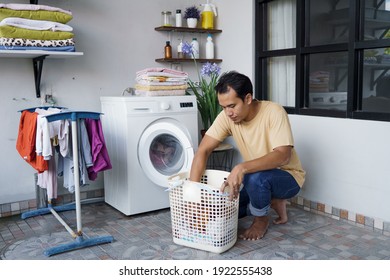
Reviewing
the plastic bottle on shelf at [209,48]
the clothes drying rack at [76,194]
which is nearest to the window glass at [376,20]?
the plastic bottle on shelf at [209,48]

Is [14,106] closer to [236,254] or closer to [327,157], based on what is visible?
[236,254]

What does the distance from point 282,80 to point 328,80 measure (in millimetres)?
482

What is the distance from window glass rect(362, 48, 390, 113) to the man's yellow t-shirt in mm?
615

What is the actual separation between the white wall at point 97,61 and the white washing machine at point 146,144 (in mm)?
312

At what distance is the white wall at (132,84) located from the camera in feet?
8.78

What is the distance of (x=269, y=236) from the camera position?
8.45 feet

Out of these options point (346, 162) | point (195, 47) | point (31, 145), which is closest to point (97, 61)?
point (195, 47)

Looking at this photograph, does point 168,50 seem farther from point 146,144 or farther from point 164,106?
point 146,144

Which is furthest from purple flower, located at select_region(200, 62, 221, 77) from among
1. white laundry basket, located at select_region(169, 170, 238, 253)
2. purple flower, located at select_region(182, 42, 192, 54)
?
white laundry basket, located at select_region(169, 170, 238, 253)

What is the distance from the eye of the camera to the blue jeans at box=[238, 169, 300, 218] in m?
2.41

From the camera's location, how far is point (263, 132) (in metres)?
2.51

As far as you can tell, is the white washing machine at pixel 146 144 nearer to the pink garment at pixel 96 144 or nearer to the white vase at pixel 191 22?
the pink garment at pixel 96 144
